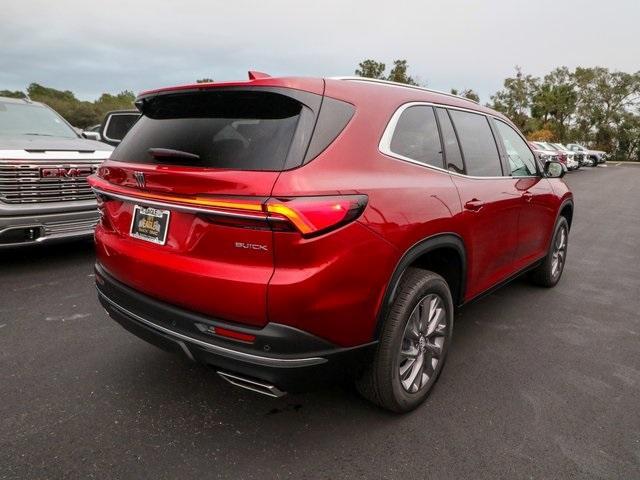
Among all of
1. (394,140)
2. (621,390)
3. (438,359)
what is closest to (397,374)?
(438,359)

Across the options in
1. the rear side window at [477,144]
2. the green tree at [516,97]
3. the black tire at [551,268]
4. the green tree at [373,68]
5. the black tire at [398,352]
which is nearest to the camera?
the black tire at [398,352]

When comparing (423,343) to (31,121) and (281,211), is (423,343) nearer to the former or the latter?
(281,211)

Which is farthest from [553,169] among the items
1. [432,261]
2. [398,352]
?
[398,352]

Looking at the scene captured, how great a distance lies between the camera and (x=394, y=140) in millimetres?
2428

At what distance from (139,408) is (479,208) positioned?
238 centimetres

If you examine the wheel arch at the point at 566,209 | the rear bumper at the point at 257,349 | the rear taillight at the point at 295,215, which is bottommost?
the rear bumper at the point at 257,349

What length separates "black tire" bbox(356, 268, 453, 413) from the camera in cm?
232

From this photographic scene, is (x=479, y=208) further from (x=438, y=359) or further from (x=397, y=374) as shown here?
(x=397, y=374)

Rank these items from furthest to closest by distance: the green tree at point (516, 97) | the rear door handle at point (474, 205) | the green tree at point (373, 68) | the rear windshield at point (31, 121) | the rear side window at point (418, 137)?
the green tree at point (516, 97), the green tree at point (373, 68), the rear windshield at point (31, 121), the rear door handle at point (474, 205), the rear side window at point (418, 137)

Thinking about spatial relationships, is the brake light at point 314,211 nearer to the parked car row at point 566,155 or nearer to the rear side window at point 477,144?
the rear side window at point 477,144

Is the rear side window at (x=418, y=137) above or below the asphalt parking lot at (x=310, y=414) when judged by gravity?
above

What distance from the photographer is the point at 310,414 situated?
258cm

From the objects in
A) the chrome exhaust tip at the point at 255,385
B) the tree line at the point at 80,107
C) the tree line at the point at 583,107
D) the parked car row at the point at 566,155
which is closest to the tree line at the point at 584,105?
the tree line at the point at 583,107

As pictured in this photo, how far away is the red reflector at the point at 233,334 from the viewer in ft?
6.47
